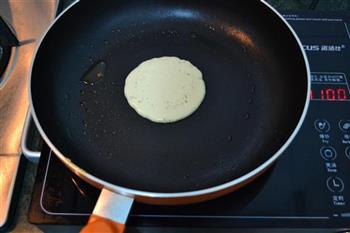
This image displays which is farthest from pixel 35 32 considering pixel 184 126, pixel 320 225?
pixel 320 225

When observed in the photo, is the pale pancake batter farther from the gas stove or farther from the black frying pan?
the gas stove

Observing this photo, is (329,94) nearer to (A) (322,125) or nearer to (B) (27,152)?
(A) (322,125)

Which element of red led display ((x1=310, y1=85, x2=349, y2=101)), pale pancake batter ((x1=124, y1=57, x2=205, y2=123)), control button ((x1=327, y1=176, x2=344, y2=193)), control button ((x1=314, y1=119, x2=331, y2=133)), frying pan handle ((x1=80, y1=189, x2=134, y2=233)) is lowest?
frying pan handle ((x1=80, y1=189, x2=134, y2=233))

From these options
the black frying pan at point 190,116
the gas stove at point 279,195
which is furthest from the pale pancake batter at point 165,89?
the gas stove at point 279,195

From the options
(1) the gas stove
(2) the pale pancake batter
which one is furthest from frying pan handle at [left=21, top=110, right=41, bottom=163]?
(2) the pale pancake batter

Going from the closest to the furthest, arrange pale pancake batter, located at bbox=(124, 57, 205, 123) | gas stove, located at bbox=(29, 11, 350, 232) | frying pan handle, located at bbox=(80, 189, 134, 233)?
frying pan handle, located at bbox=(80, 189, 134, 233)
gas stove, located at bbox=(29, 11, 350, 232)
pale pancake batter, located at bbox=(124, 57, 205, 123)

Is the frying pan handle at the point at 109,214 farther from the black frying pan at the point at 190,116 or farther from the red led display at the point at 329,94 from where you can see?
the red led display at the point at 329,94

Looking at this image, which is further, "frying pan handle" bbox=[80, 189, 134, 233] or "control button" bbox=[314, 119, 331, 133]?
"control button" bbox=[314, 119, 331, 133]
